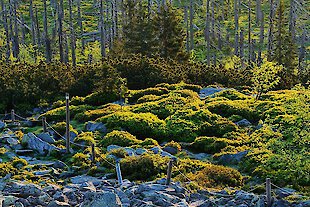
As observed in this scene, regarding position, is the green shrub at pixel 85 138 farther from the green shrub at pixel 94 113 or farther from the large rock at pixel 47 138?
the green shrub at pixel 94 113

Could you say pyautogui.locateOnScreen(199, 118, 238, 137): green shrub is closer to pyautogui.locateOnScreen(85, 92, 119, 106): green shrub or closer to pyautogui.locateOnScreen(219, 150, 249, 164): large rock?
A: pyautogui.locateOnScreen(219, 150, 249, 164): large rock

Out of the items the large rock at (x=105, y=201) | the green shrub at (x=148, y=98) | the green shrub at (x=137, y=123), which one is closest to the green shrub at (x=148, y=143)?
the green shrub at (x=137, y=123)

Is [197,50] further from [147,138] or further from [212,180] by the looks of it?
[212,180]

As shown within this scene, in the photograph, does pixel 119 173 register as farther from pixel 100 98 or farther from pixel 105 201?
pixel 100 98

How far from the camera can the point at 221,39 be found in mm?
60969

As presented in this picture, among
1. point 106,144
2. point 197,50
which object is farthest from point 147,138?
point 197,50

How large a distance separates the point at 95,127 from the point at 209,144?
5.27 metres

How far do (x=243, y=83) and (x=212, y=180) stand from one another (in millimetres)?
17542

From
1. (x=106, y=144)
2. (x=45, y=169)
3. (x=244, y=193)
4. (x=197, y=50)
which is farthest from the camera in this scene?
(x=197, y=50)

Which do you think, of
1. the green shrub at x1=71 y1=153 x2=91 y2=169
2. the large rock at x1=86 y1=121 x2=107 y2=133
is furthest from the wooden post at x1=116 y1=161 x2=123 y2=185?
the large rock at x1=86 y1=121 x2=107 y2=133

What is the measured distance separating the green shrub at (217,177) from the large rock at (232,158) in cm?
157

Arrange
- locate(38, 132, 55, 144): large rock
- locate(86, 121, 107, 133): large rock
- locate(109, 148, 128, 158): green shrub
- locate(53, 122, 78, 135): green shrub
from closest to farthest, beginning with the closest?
1. locate(109, 148, 128, 158): green shrub
2. locate(38, 132, 55, 144): large rock
3. locate(53, 122, 78, 135): green shrub
4. locate(86, 121, 107, 133): large rock

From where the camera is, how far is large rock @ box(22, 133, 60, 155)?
17.6m

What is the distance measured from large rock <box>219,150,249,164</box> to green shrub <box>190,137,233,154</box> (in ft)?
3.36
